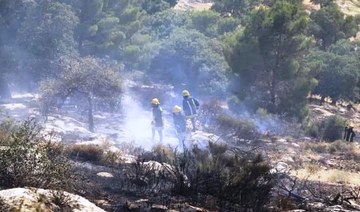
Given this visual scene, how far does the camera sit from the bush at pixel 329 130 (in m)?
25.2

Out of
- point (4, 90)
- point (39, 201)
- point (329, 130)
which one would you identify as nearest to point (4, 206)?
point (39, 201)

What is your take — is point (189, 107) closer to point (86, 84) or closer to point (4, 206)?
point (86, 84)

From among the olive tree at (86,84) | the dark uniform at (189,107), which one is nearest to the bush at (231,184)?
the dark uniform at (189,107)

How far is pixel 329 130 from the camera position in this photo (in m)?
25.4

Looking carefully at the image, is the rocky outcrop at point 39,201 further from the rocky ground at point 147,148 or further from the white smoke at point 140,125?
the white smoke at point 140,125

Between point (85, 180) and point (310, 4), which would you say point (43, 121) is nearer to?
point (85, 180)

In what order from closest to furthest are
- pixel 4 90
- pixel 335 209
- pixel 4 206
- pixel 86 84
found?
pixel 4 206
pixel 335 209
pixel 86 84
pixel 4 90

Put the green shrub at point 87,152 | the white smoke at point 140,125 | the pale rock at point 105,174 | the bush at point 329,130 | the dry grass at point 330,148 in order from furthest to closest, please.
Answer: the bush at point 329,130 < the dry grass at point 330,148 < the white smoke at point 140,125 < the green shrub at point 87,152 < the pale rock at point 105,174

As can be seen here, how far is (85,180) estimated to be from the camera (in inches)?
373

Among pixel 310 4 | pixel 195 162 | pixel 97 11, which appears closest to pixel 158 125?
pixel 195 162

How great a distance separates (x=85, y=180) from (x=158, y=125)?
7.35 metres

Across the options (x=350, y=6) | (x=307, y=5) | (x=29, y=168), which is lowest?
(x=29, y=168)

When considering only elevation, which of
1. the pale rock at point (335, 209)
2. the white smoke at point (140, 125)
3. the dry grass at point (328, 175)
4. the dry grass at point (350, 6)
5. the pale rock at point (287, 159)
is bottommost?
the dry grass at point (328, 175)

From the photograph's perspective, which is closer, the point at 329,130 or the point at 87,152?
the point at 87,152
